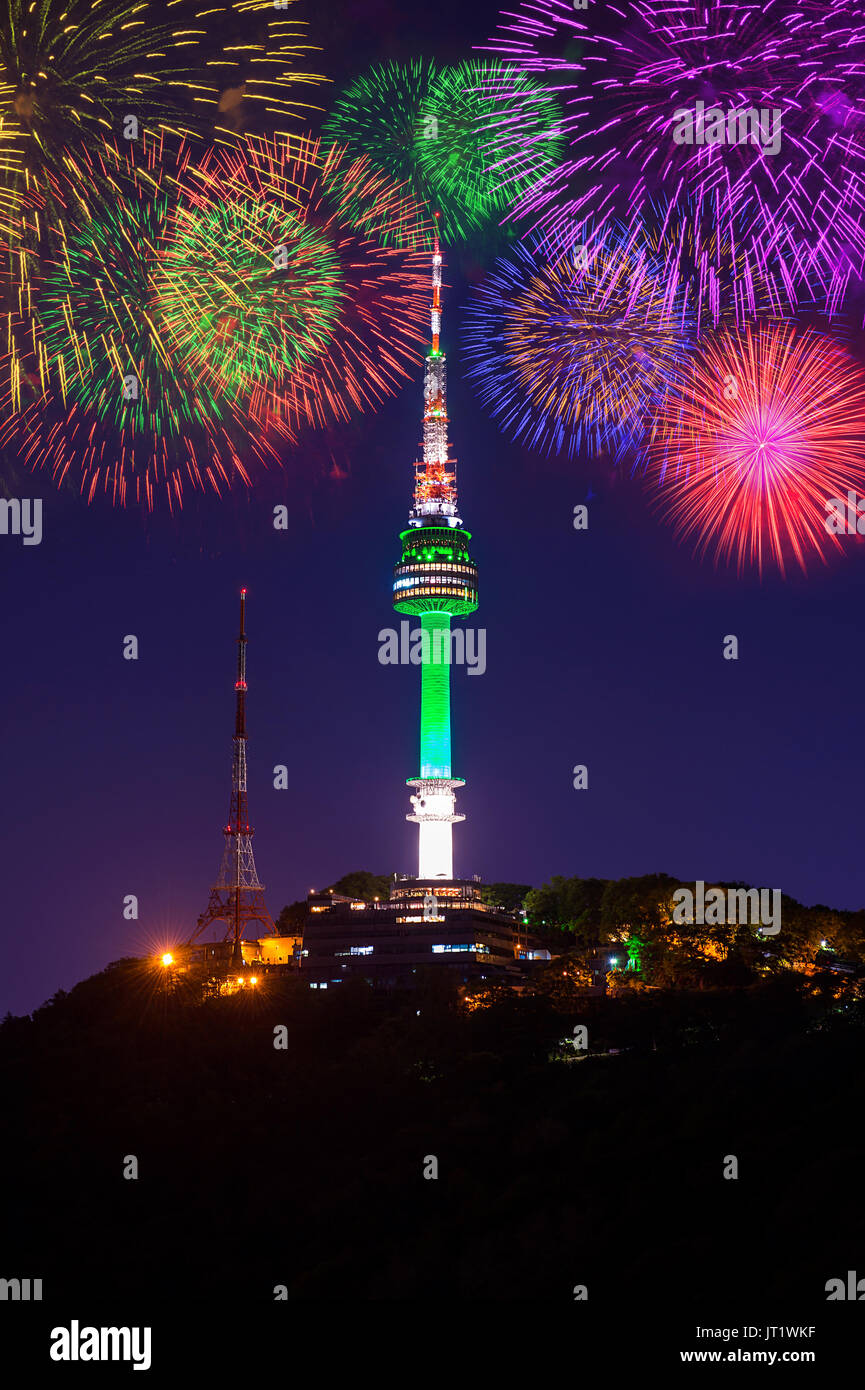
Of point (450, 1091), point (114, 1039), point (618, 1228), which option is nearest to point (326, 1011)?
point (114, 1039)

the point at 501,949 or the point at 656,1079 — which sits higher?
the point at 501,949

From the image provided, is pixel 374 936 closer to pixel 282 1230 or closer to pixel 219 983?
pixel 219 983

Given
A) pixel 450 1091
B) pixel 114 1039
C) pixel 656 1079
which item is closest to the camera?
pixel 656 1079
